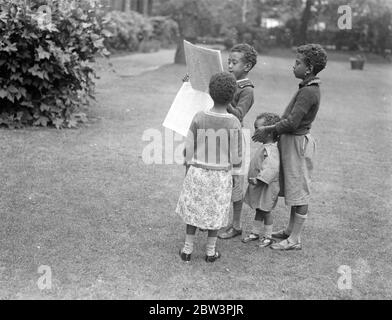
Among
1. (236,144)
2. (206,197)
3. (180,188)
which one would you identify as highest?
(236,144)

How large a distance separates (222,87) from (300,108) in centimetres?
67

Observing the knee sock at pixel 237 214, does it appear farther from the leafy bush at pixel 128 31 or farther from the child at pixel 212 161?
the leafy bush at pixel 128 31

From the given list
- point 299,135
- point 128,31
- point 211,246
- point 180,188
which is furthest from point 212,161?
point 128,31

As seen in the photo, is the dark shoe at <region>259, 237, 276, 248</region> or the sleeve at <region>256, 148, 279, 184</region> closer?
the sleeve at <region>256, 148, 279, 184</region>

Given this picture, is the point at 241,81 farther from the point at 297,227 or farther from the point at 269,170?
the point at 297,227

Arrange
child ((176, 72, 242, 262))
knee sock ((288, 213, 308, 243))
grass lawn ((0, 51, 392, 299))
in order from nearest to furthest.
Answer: grass lawn ((0, 51, 392, 299)) < child ((176, 72, 242, 262)) < knee sock ((288, 213, 308, 243))

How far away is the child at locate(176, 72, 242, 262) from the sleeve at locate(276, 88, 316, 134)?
43 cm

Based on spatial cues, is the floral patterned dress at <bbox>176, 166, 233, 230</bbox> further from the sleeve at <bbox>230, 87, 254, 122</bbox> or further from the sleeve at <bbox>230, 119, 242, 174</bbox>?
the sleeve at <bbox>230, 87, 254, 122</bbox>

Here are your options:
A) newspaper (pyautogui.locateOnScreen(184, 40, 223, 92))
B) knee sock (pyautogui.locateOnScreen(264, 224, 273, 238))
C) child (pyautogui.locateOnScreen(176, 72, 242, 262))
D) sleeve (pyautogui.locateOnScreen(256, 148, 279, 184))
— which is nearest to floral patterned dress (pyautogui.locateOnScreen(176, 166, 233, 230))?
child (pyautogui.locateOnScreen(176, 72, 242, 262))

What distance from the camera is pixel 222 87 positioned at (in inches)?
149

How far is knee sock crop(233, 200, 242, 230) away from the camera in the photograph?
15.0 feet

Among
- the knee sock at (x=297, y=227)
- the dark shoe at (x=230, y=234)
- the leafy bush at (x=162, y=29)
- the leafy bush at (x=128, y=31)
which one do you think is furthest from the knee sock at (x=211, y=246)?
the leafy bush at (x=162, y=29)

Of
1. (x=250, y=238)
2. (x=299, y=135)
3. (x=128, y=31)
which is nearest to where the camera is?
(x=299, y=135)

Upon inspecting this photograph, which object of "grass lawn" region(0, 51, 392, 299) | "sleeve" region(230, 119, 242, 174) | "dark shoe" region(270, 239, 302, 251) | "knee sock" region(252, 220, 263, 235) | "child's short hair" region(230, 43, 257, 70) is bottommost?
"grass lawn" region(0, 51, 392, 299)
